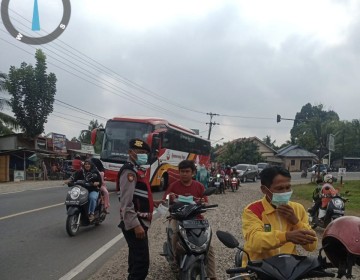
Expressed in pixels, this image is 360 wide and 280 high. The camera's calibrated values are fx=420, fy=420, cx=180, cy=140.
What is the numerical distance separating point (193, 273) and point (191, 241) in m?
0.34

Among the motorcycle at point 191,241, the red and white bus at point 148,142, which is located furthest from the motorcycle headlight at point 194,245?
the red and white bus at point 148,142

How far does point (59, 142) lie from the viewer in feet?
122

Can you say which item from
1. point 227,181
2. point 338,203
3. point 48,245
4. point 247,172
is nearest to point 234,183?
point 227,181

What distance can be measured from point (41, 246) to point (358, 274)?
17.2 ft

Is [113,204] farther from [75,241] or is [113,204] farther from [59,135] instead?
[59,135]

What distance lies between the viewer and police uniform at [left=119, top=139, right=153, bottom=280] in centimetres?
416

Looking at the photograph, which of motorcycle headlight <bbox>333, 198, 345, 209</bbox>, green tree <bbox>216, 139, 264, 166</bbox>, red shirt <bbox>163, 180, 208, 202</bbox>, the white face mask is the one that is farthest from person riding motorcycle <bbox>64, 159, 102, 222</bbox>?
green tree <bbox>216, 139, 264, 166</bbox>

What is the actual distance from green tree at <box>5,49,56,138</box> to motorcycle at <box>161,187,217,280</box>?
29.3m

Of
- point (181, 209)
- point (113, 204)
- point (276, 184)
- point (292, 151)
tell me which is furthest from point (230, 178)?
point (292, 151)

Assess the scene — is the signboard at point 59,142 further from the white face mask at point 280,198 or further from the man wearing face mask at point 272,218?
the white face mask at point 280,198

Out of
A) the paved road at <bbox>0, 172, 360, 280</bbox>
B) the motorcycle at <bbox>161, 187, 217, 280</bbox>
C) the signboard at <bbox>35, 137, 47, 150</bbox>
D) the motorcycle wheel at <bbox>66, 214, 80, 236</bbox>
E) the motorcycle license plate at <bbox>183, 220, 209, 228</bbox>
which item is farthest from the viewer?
the signboard at <bbox>35, 137, 47, 150</bbox>

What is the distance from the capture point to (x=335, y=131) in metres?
73.8

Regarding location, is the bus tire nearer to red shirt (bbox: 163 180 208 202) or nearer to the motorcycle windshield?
red shirt (bbox: 163 180 208 202)

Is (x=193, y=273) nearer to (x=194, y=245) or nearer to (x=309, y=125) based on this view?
(x=194, y=245)
